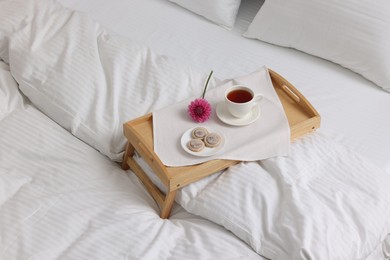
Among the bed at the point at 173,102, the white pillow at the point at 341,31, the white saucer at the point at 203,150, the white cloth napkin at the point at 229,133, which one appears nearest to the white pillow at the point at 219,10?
the bed at the point at 173,102

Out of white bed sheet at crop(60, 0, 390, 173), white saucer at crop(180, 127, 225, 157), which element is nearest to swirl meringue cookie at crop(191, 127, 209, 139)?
white saucer at crop(180, 127, 225, 157)

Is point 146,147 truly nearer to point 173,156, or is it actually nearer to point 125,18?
point 173,156

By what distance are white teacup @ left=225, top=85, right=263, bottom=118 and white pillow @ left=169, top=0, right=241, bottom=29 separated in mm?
542

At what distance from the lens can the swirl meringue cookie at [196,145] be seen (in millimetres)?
1143

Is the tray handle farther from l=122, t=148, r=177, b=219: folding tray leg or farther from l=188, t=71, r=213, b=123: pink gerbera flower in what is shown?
l=122, t=148, r=177, b=219: folding tray leg

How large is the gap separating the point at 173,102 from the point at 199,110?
5.5 inches

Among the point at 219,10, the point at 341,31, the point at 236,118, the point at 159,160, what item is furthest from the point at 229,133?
the point at 219,10

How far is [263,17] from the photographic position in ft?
5.34

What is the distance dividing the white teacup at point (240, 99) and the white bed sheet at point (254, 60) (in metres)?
0.26

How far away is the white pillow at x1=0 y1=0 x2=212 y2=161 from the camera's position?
4.23 ft

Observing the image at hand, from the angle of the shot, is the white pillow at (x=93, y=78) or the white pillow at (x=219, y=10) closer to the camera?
the white pillow at (x=93, y=78)

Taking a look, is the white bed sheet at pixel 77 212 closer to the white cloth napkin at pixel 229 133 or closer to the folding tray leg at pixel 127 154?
the folding tray leg at pixel 127 154

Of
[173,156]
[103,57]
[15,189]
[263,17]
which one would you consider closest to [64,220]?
[15,189]

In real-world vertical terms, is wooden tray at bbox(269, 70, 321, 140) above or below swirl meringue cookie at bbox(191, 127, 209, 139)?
above
